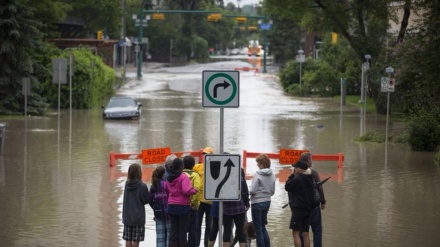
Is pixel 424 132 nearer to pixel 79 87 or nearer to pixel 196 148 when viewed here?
pixel 196 148

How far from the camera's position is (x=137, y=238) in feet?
43.8

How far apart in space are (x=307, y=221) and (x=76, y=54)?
37836 mm

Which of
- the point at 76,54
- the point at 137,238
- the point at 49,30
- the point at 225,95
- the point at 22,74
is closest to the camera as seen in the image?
the point at 225,95

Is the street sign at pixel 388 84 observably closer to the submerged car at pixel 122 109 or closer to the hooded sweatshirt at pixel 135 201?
Result: the submerged car at pixel 122 109

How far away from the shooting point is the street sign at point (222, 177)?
38.9ft

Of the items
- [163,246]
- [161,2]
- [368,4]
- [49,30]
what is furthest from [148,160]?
[161,2]

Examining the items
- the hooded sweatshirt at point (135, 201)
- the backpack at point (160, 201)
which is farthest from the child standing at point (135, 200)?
the backpack at point (160, 201)

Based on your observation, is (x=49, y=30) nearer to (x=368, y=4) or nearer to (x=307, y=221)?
(x=368, y=4)

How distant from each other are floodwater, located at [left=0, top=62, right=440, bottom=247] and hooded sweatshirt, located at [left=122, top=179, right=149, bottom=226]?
7.10 ft

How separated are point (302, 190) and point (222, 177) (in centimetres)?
199

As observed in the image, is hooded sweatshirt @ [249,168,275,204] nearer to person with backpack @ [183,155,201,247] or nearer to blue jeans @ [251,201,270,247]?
blue jeans @ [251,201,270,247]

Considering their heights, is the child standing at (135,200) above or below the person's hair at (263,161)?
below

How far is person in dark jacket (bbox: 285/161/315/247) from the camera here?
530 inches

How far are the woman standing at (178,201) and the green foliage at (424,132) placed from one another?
1783 cm
